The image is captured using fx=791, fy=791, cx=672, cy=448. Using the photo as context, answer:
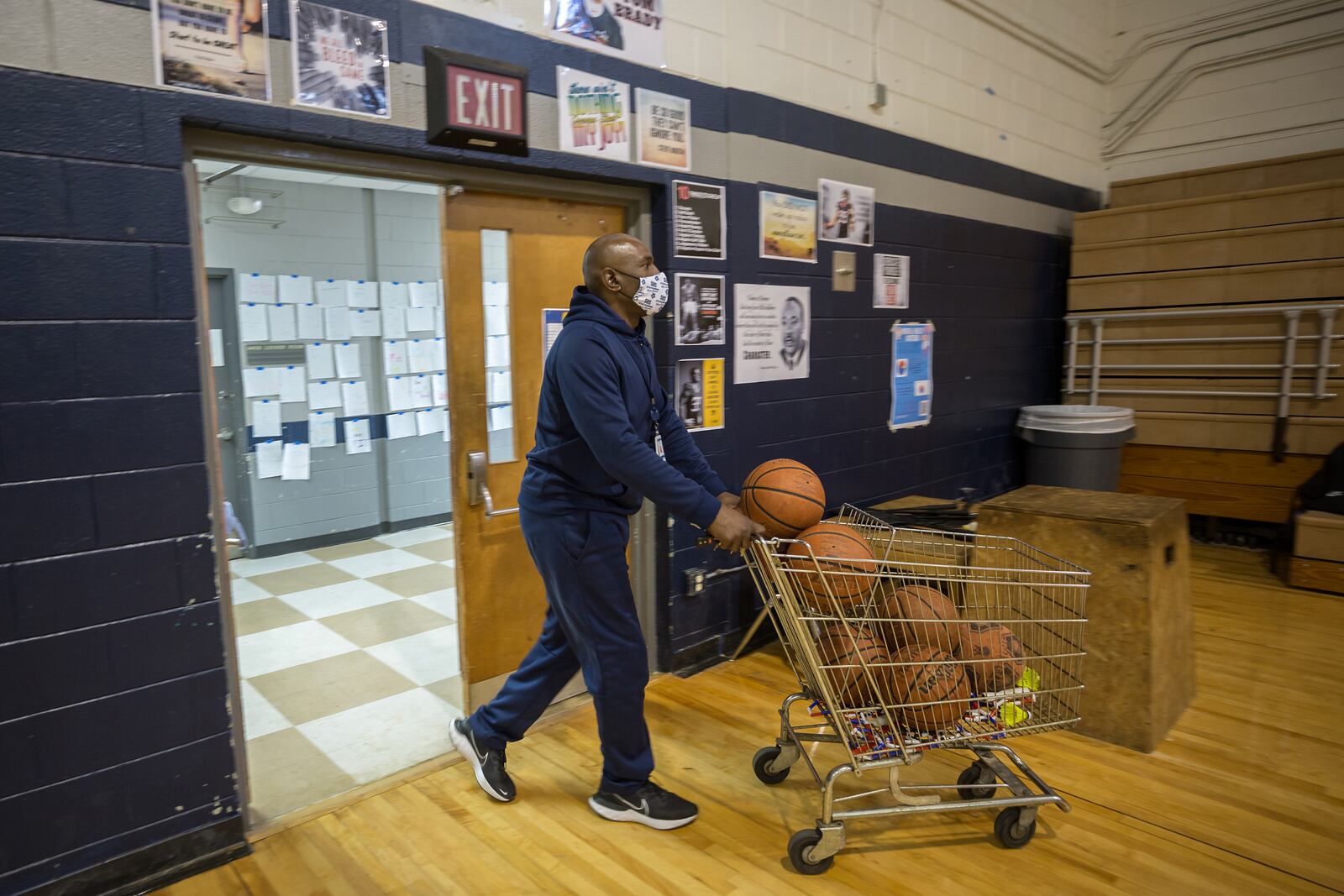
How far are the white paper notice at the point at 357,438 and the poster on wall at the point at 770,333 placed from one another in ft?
12.3

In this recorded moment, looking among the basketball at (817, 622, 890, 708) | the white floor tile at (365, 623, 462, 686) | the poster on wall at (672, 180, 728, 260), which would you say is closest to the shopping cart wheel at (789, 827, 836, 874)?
the basketball at (817, 622, 890, 708)

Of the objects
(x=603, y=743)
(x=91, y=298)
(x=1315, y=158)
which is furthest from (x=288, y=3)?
(x=1315, y=158)

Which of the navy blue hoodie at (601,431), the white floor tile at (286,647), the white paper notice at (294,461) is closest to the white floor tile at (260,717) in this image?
the white floor tile at (286,647)

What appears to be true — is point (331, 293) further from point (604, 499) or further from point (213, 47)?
point (604, 499)

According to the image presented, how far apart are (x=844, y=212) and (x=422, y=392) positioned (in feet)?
12.9

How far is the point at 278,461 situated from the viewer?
5.77m

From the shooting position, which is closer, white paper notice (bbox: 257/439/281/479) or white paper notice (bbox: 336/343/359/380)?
white paper notice (bbox: 257/439/281/479)

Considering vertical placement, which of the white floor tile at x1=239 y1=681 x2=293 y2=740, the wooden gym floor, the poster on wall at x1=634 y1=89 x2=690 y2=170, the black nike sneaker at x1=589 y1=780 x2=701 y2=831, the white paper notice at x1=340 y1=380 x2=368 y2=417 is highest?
the poster on wall at x1=634 y1=89 x2=690 y2=170

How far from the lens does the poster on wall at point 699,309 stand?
10.9 feet

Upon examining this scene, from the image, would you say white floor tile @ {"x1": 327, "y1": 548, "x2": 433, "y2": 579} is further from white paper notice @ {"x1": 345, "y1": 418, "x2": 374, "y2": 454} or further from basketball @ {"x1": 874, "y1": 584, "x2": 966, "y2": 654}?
basketball @ {"x1": 874, "y1": 584, "x2": 966, "y2": 654}

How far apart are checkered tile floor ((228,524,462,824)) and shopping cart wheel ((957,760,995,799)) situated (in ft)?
5.85

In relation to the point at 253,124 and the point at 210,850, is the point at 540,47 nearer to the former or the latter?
the point at 253,124

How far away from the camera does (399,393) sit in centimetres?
639

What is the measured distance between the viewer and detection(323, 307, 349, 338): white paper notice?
19.5 feet
